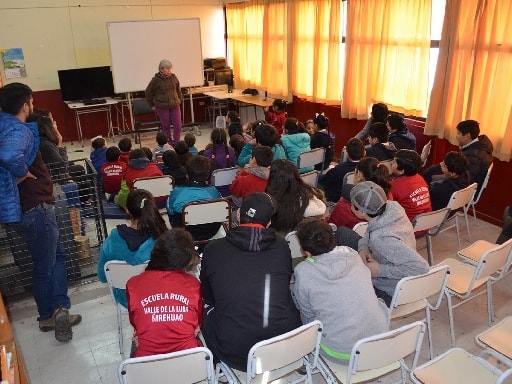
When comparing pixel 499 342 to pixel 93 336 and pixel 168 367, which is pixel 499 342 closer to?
pixel 168 367

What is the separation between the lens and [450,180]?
3.81m

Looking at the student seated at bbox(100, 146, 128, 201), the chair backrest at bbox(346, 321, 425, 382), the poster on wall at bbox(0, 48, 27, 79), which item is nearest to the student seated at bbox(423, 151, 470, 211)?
the chair backrest at bbox(346, 321, 425, 382)

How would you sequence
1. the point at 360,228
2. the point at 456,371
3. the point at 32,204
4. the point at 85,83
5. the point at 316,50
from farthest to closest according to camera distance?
the point at 85,83, the point at 316,50, the point at 360,228, the point at 32,204, the point at 456,371

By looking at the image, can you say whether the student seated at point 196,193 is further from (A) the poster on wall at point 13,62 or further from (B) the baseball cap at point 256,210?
(A) the poster on wall at point 13,62

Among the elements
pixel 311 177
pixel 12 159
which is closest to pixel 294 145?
pixel 311 177

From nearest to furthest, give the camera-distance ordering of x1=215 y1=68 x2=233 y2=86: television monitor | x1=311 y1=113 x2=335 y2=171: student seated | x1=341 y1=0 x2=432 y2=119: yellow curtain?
x1=311 y1=113 x2=335 y2=171: student seated < x1=341 y1=0 x2=432 y2=119: yellow curtain < x1=215 y1=68 x2=233 y2=86: television monitor

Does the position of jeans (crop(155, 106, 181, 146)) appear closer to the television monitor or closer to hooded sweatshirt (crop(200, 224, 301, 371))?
the television monitor

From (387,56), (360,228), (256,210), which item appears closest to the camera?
(256,210)

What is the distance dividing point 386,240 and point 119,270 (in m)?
1.51

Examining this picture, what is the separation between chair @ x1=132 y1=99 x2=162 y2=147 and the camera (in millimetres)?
8422

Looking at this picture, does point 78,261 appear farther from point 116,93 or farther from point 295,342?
point 116,93

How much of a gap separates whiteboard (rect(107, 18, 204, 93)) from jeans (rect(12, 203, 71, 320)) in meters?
5.68

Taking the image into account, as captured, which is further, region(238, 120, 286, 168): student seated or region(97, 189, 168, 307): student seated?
region(238, 120, 286, 168): student seated

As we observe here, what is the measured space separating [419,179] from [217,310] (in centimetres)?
214
